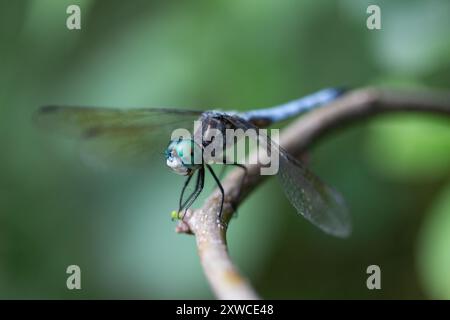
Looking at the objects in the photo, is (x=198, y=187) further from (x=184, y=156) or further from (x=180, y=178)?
(x=180, y=178)

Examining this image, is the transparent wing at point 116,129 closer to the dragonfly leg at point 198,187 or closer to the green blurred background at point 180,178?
the dragonfly leg at point 198,187

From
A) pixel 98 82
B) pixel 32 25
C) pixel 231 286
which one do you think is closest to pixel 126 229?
pixel 98 82

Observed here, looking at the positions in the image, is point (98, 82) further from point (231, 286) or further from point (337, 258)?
point (231, 286)

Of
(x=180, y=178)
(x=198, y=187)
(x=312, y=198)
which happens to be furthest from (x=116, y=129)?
(x=312, y=198)

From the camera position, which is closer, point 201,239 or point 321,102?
point 201,239

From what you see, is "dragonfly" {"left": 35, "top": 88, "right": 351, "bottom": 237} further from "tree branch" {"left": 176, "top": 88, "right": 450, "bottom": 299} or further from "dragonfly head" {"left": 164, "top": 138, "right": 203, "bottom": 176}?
"tree branch" {"left": 176, "top": 88, "right": 450, "bottom": 299}

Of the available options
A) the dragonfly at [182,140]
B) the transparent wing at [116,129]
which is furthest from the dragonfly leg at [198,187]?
the transparent wing at [116,129]

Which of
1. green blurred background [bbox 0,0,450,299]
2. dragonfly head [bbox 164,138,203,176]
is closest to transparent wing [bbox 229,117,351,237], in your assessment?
dragonfly head [bbox 164,138,203,176]
